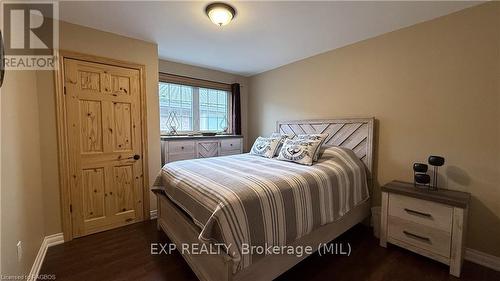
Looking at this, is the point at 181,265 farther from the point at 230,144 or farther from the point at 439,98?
the point at 439,98

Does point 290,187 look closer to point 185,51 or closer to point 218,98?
point 185,51

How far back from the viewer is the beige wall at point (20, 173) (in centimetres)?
127

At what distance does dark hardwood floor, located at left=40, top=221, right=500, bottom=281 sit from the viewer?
1746 millimetres

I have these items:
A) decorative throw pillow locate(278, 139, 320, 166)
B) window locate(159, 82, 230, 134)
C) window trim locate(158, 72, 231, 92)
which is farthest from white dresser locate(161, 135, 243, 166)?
decorative throw pillow locate(278, 139, 320, 166)

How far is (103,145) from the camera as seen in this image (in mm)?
2479

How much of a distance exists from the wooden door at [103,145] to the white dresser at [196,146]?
1.52ft

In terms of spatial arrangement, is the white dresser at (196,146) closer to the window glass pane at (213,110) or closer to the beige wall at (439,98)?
the window glass pane at (213,110)

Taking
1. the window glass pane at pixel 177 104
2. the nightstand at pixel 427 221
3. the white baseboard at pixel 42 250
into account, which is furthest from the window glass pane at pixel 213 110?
the nightstand at pixel 427 221

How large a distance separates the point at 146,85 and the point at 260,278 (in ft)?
8.40

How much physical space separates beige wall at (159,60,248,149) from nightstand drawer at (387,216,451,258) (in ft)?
9.97

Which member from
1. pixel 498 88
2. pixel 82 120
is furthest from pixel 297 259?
pixel 82 120

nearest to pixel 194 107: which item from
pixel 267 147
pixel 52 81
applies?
pixel 267 147

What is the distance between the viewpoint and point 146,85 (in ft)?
9.04

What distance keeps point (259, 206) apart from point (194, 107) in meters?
3.01
